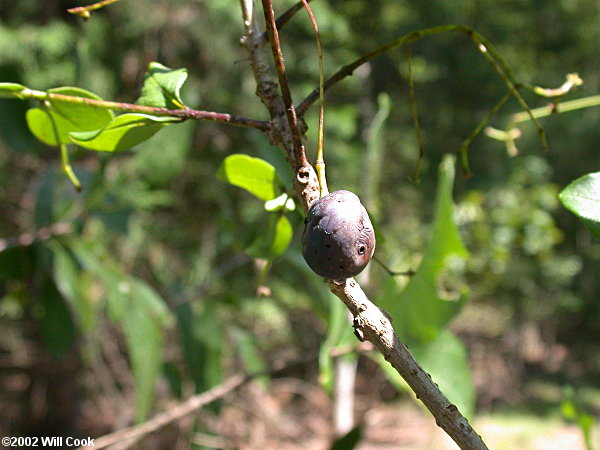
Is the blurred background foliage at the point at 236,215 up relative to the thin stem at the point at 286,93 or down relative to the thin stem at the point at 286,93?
up

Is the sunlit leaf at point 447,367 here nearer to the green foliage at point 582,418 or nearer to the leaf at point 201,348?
the green foliage at point 582,418

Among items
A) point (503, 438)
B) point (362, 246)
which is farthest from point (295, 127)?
point (503, 438)

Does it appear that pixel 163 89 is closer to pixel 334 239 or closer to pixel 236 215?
pixel 334 239

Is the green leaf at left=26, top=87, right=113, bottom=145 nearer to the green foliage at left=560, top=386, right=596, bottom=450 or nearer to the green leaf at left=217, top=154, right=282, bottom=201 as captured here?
the green leaf at left=217, top=154, right=282, bottom=201

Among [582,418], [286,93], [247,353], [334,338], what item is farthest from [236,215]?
[286,93]

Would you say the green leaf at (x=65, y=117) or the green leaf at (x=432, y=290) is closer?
the green leaf at (x=65, y=117)

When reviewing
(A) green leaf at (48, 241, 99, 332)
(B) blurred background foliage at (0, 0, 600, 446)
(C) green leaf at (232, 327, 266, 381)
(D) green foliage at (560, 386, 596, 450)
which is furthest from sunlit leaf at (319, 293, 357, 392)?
(C) green leaf at (232, 327, 266, 381)

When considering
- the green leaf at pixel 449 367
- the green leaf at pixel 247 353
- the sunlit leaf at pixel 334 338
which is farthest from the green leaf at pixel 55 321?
the green leaf at pixel 449 367
